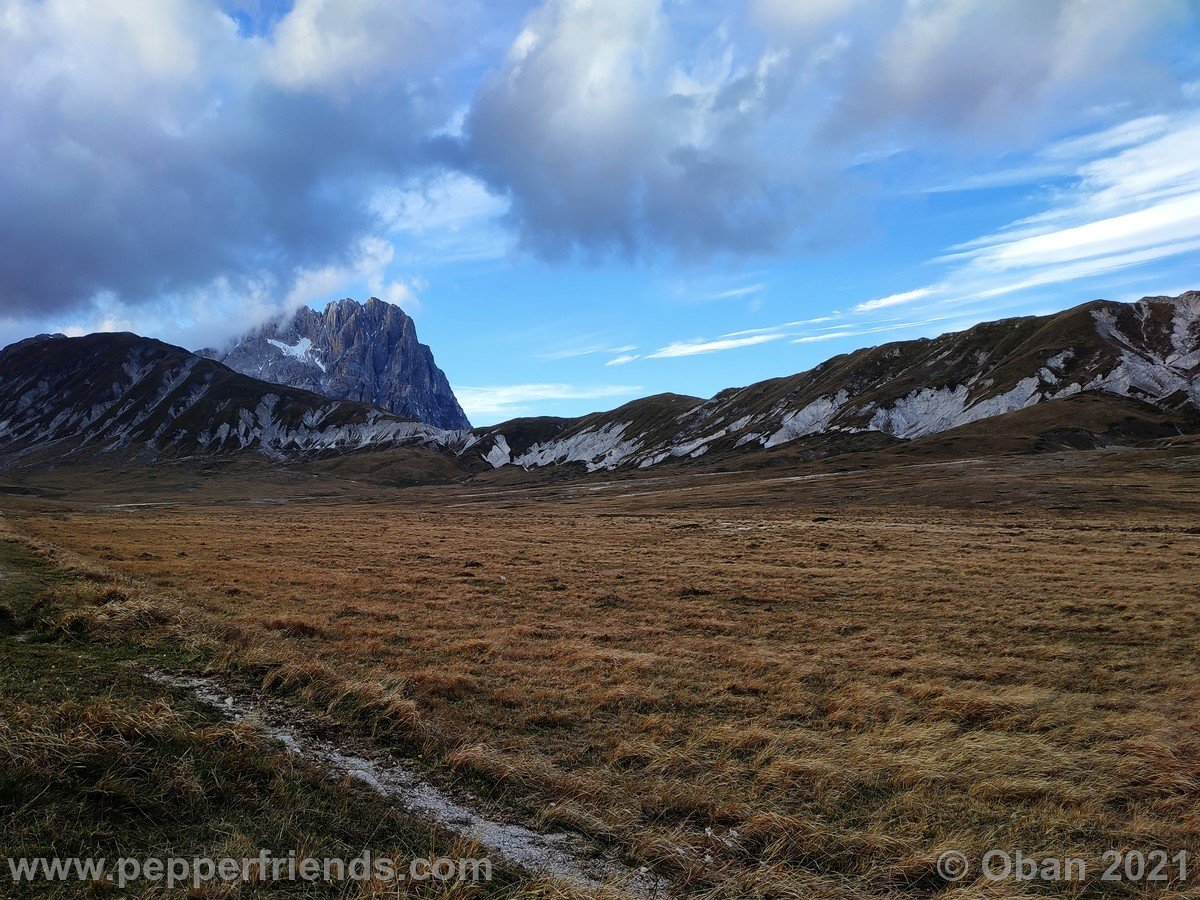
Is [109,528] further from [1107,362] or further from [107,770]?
[1107,362]

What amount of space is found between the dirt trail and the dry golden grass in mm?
484

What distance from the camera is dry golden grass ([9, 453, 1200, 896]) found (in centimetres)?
818

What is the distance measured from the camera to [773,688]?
14.0 metres

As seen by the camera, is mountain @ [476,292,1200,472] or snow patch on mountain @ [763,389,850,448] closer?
mountain @ [476,292,1200,472]

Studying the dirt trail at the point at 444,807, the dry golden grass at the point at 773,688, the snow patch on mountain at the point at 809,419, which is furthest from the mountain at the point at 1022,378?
the dirt trail at the point at 444,807

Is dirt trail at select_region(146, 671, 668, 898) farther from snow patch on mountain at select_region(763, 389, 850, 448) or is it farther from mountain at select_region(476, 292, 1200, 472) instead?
snow patch on mountain at select_region(763, 389, 850, 448)

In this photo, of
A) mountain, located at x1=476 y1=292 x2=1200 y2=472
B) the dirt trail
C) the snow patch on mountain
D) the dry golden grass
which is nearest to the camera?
the dirt trail

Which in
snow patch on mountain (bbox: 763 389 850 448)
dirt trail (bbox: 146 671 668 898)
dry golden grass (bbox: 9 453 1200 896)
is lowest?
dry golden grass (bbox: 9 453 1200 896)

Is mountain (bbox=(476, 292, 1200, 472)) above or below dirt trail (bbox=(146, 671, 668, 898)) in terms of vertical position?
above

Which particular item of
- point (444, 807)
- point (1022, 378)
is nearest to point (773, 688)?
point (444, 807)

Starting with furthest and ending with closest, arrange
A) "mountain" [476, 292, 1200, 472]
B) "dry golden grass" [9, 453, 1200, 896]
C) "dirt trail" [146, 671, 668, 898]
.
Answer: "mountain" [476, 292, 1200, 472]
"dry golden grass" [9, 453, 1200, 896]
"dirt trail" [146, 671, 668, 898]

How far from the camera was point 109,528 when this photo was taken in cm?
4922

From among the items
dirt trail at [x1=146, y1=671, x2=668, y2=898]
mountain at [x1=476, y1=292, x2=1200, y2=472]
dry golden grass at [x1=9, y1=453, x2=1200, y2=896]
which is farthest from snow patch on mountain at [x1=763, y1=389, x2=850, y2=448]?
dirt trail at [x1=146, y1=671, x2=668, y2=898]

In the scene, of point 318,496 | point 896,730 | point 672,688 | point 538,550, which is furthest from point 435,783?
point 318,496
